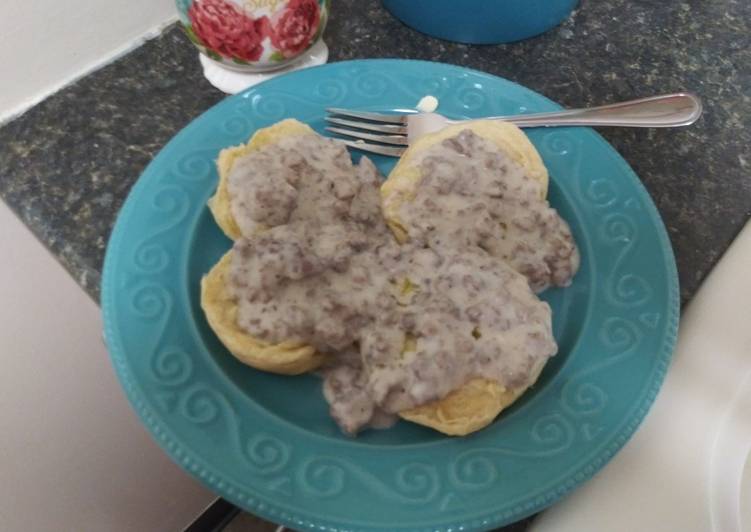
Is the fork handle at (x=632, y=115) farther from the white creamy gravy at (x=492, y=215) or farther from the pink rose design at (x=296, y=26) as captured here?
the pink rose design at (x=296, y=26)

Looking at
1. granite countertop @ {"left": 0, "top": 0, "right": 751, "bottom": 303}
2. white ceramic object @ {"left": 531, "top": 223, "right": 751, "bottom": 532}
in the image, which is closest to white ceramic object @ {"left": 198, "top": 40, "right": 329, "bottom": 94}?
granite countertop @ {"left": 0, "top": 0, "right": 751, "bottom": 303}

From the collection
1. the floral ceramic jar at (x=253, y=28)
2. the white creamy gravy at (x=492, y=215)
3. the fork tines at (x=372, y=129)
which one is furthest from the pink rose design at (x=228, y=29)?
the white creamy gravy at (x=492, y=215)

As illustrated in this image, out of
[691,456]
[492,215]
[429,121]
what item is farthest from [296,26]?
[691,456]

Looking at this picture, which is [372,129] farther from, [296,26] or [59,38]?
[59,38]

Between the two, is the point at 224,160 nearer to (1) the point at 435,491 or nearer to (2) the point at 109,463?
(1) the point at 435,491

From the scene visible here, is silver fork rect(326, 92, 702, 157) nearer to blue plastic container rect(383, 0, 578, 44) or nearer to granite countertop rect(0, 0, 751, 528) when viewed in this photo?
granite countertop rect(0, 0, 751, 528)

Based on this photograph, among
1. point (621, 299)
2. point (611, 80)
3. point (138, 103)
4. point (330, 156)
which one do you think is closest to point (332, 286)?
point (330, 156)
